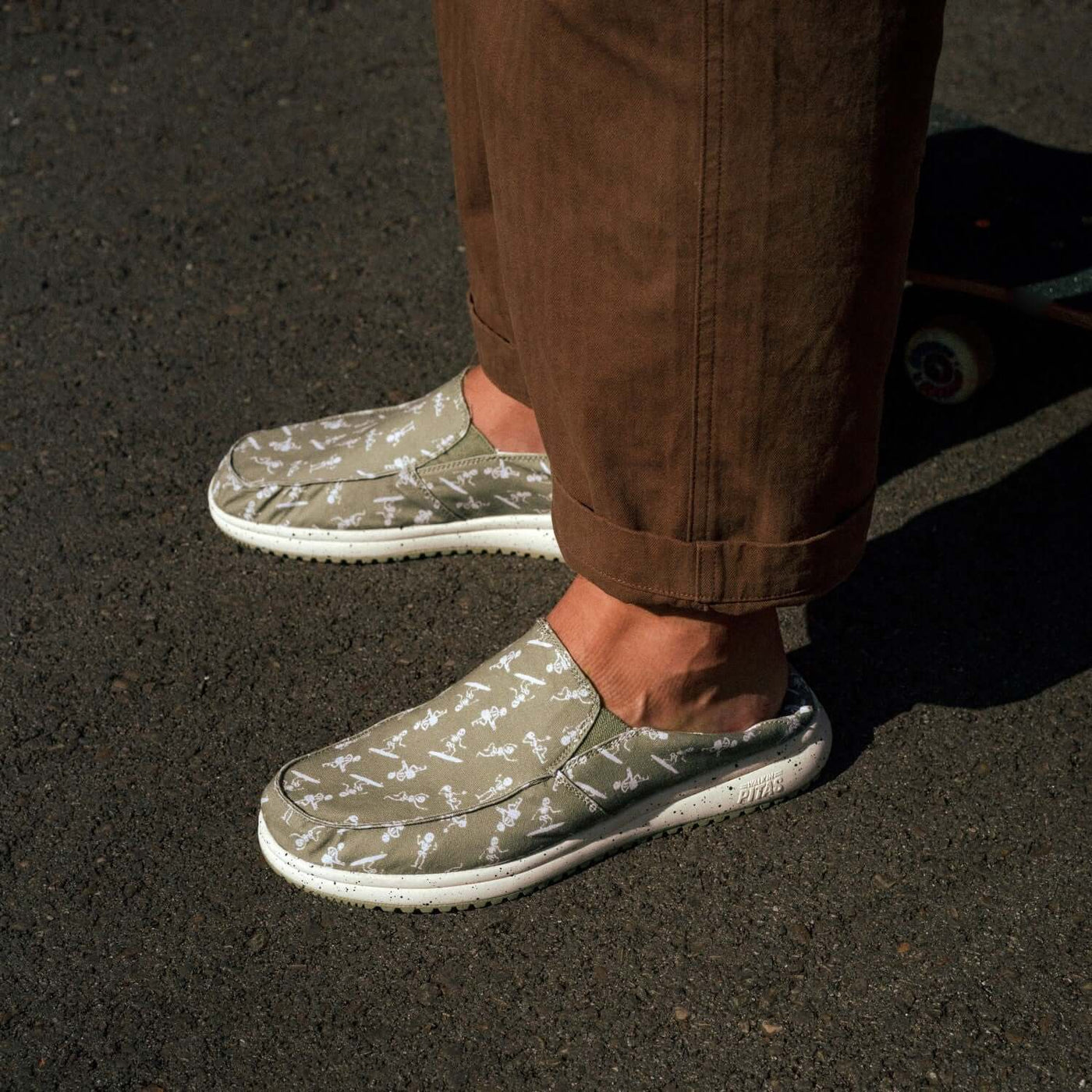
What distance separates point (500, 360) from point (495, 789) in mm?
583

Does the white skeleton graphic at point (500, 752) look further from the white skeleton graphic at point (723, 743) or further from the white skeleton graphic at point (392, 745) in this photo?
the white skeleton graphic at point (723, 743)

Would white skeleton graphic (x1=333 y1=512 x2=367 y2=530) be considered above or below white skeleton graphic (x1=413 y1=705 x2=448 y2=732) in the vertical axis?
below

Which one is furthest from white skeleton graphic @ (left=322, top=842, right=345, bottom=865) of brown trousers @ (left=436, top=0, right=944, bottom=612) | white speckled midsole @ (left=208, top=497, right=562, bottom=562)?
white speckled midsole @ (left=208, top=497, right=562, bottom=562)

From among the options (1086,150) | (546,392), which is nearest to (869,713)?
(546,392)

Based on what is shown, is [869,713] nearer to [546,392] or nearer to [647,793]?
[647,793]

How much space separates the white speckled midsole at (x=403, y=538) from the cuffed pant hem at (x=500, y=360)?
26cm

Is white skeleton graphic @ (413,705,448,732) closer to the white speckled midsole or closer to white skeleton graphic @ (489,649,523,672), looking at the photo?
white skeleton graphic @ (489,649,523,672)

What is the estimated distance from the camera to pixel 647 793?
140 cm

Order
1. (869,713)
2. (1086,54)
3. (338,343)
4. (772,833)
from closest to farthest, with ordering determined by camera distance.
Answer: (772,833) < (869,713) < (338,343) < (1086,54)

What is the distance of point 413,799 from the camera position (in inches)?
54.1

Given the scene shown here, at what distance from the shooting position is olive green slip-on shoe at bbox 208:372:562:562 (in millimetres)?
1762

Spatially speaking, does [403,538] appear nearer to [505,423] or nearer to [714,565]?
[505,423]

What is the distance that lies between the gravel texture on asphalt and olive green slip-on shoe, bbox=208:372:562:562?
2.0 inches

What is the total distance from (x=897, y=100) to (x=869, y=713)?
92cm
